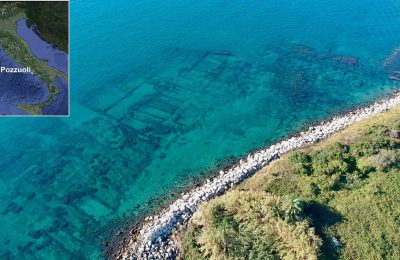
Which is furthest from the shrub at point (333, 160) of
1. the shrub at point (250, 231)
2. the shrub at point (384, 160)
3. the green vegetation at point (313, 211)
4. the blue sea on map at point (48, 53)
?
the blue sea on map at point (48, 53)

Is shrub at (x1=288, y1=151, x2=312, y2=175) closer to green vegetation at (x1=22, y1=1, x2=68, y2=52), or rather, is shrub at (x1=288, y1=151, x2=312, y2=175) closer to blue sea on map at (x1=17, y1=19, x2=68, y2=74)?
blue sea on map at (x1=17, y1=19, x2=68, y2=74)

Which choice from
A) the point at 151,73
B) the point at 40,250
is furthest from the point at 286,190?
the point at 151,73

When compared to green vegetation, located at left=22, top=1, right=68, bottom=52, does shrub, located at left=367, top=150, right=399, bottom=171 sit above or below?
below

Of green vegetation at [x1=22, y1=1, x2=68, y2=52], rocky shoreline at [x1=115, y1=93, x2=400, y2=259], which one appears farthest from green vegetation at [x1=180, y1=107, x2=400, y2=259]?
green vegetation at [x1=22, y1=1, x2=68, y2=52]

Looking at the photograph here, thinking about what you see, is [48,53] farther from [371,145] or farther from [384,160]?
[371,145]

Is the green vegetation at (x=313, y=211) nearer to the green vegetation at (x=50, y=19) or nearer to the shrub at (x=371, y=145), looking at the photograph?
the shrub at (x=371, y=145)

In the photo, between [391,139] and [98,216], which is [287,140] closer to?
[391,139]

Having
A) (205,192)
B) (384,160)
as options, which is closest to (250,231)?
(205,192)
